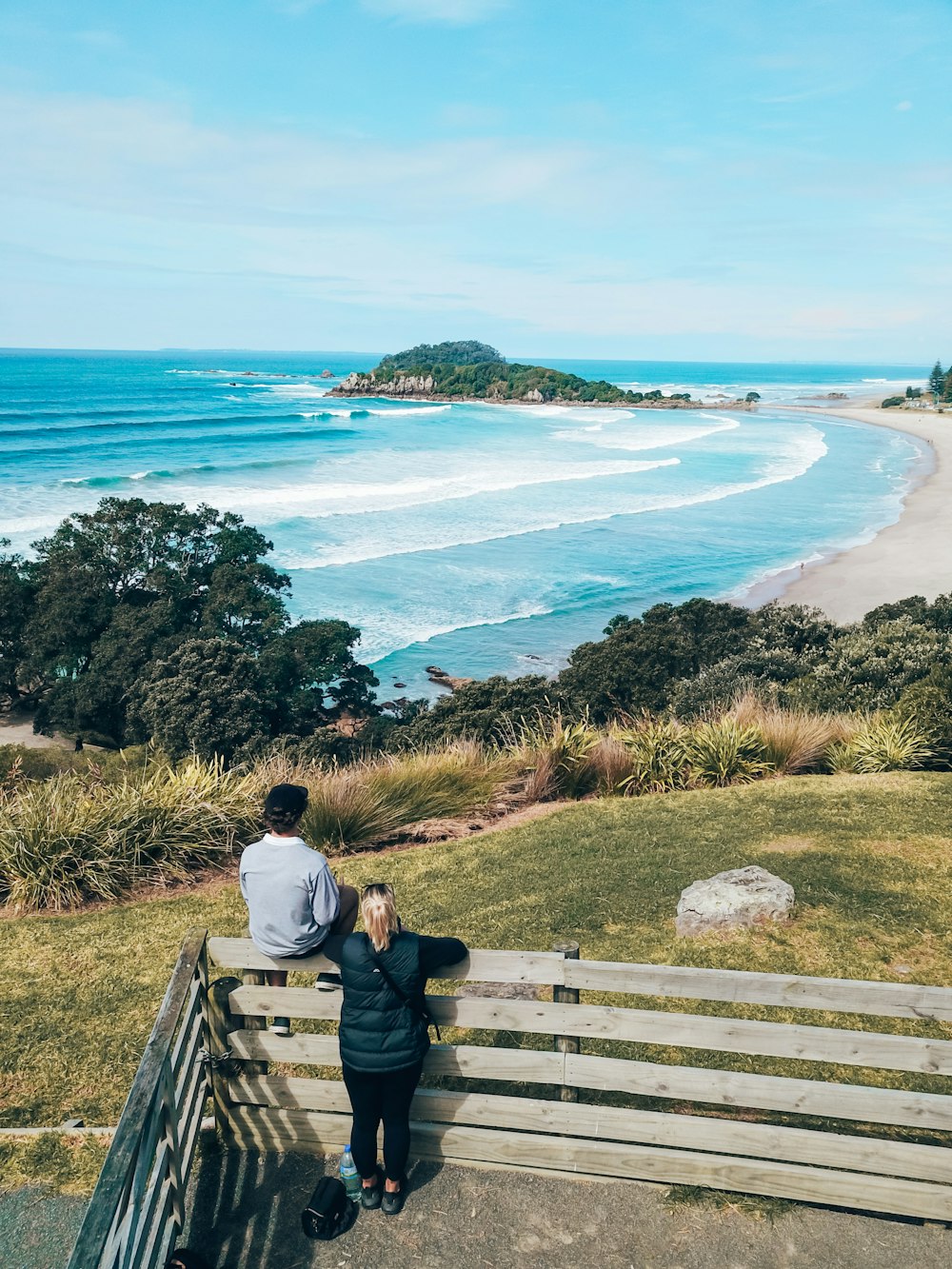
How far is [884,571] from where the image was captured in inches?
1382

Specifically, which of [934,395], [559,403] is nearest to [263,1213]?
[559,403]

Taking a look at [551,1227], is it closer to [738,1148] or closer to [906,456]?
[738,1148]

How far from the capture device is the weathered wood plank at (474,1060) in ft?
15.1

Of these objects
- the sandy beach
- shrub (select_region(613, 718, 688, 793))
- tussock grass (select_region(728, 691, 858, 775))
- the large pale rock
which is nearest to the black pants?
the large pale rock

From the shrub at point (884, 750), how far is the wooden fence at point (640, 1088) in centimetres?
737

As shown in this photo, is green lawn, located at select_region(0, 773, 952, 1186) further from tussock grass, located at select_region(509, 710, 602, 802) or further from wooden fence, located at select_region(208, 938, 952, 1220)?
wooden fence, located at select_region(208, 938, 952, 1220)

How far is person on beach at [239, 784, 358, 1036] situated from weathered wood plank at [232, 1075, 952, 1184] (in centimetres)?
39

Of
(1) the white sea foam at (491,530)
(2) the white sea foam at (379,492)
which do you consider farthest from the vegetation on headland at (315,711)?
(2) the white sea foam at (379,492)

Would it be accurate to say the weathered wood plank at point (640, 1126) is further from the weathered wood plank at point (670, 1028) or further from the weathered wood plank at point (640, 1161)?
the weathered wood plank at point (670, 1028)

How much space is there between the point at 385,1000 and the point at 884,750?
29.9 feet

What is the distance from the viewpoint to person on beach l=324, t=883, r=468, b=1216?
4230mm

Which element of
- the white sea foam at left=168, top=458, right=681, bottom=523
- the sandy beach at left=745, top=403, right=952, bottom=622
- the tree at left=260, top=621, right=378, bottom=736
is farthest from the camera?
the white sea foam at left=168, top=458, right=681, bottom=523

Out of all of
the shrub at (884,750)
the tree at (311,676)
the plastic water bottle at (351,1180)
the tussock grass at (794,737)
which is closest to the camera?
the plastic water bottle at (351,1180)

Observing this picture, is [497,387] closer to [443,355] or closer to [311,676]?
[443,355]
